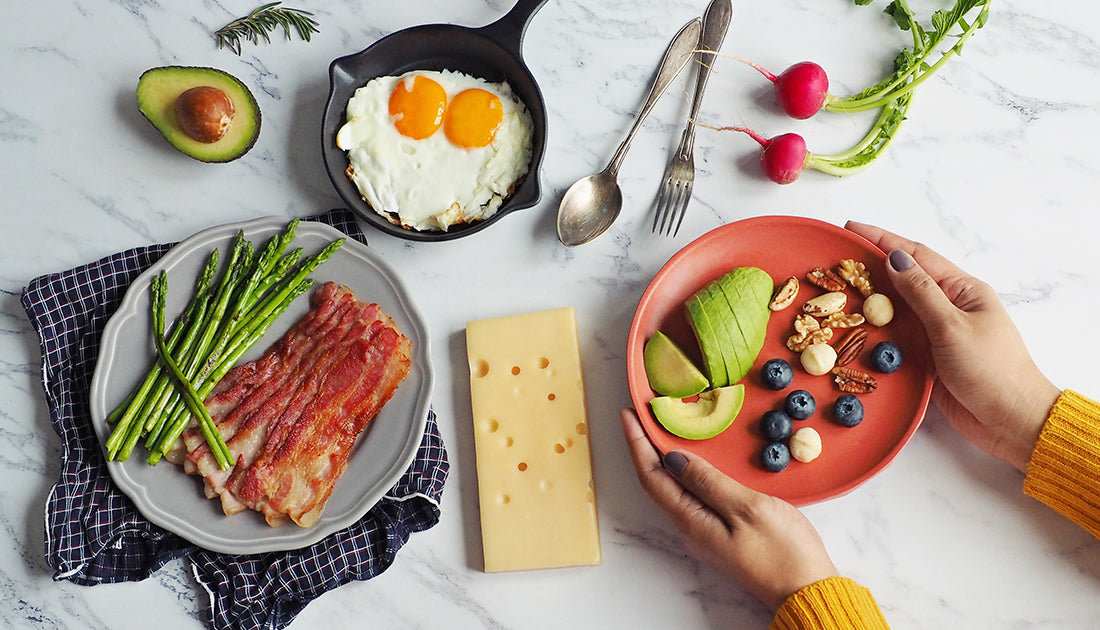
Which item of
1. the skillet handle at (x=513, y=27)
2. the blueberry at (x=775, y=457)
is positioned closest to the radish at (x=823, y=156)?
the skillet handle at (x=513, y=27)

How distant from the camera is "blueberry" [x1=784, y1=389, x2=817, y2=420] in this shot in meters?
2.05

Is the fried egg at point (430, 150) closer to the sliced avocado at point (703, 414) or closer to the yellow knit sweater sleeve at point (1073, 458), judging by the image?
the sliced avocado at point (703, 414)

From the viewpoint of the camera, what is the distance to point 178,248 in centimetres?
211

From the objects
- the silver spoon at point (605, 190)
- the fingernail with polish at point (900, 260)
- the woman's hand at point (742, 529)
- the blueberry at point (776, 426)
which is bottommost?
the woman's hand at point (742, 529)

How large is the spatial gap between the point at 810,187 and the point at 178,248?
5.74ft

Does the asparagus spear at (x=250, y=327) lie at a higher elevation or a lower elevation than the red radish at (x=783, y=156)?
lower

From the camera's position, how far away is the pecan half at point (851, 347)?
2.09 meters

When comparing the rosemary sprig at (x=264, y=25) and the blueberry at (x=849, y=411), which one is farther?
the rosemary sprig at (x=264, y=25)

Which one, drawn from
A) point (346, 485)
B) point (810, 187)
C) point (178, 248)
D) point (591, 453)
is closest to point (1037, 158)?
point (810, 187)

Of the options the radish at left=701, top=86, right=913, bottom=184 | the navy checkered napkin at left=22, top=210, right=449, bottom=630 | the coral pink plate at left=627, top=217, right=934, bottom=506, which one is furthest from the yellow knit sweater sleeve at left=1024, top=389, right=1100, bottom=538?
the navy checkered napkin at left=22, top=210, right=449, bottom=630

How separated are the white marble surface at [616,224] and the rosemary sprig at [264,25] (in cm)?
3

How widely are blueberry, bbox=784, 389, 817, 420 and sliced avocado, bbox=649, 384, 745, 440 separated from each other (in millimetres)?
123

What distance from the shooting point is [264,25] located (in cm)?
227

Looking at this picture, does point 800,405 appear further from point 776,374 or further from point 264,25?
point 264,25
